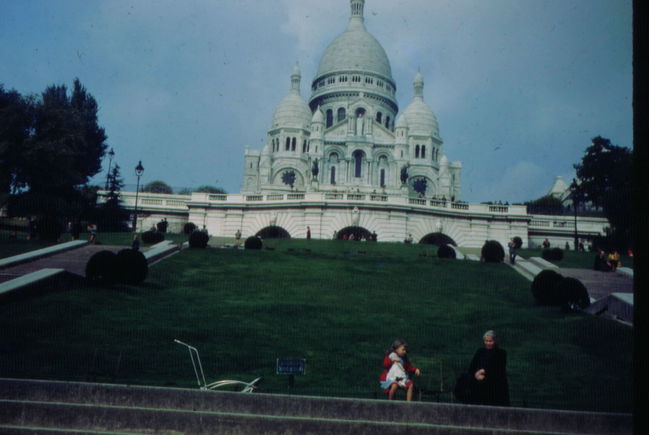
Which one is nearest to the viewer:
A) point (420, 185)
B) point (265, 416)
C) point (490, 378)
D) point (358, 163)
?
point (265, 416)

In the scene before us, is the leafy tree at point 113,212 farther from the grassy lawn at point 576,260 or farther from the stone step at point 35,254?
the grassy lawn at point 576,260

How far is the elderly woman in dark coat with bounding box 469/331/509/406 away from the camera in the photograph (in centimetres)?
754

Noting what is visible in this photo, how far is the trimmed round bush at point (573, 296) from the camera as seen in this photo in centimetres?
1606

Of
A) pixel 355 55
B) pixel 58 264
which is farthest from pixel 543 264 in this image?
pixel 355 55

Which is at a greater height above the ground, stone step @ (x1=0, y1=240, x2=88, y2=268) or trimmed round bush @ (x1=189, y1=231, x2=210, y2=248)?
trimmed round bush @ (x1=189, y1=231, x2=210, y2=248)

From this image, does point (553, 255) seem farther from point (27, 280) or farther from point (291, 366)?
point (291, 366)

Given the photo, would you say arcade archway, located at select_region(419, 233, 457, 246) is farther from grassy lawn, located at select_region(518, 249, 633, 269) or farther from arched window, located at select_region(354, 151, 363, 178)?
arched window, located at select_region(354, 151, 363, 178)

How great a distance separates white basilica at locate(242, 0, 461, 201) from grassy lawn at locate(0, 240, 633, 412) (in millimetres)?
53004

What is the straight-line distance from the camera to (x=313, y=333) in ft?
43.1

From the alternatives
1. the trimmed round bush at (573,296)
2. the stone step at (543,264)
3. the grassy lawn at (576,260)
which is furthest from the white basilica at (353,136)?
the trimmed round bush at (573,296)

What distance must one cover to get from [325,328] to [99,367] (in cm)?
530

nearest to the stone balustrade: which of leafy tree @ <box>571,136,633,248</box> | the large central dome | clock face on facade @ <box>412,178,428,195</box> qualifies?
leafy tree @ <box>571,136,633,248</box>

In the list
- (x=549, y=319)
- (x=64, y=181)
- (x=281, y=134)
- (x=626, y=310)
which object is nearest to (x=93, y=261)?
(x=549, y=319)

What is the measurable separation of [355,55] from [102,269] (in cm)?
8169
